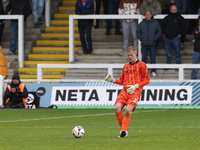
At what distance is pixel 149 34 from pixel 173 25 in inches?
34.3

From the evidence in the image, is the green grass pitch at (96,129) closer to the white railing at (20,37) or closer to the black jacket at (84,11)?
the white railing at (20,37)

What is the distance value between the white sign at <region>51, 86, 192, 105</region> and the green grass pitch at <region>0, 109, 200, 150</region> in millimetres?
555

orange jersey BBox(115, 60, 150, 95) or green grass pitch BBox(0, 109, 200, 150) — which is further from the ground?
orange jersey BBox(115, 60, 150, 95)

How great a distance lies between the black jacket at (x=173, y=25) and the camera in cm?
2158

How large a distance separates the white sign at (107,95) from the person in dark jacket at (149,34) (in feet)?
8.16

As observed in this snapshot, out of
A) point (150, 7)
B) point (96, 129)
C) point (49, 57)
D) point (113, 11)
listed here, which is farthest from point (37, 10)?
point (96, 129)

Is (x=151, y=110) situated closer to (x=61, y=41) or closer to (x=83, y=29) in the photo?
(x=83, y=29)

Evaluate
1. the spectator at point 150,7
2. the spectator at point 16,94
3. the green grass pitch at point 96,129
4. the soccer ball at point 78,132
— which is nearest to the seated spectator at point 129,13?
the spectator at point 150,7

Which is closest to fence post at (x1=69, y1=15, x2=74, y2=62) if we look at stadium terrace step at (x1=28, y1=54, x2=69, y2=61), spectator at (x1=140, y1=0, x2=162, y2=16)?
stadium terrace step at (x1=28, y1=54, x2=69, y2=61)

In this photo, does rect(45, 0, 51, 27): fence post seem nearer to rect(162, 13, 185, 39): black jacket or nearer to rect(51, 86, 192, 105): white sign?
rect(162, 13, 185, 39): black jacket

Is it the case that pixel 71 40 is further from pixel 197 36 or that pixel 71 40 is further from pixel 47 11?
pixel 197 36

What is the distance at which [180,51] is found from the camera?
2319 centimetres

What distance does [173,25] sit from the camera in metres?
21.6

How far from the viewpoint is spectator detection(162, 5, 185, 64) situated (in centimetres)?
2158
